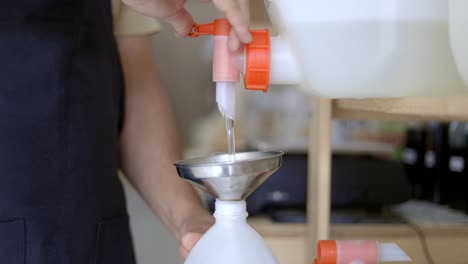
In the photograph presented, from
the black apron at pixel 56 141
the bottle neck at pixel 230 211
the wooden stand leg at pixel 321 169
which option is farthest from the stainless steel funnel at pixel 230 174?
the wooden stand leg at pixel 321 169


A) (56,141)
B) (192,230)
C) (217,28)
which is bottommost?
(192,230)

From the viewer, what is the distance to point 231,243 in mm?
462

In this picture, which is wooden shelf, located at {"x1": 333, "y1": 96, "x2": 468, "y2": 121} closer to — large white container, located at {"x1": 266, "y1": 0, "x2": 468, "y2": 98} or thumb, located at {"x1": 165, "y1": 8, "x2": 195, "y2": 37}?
large white container, located at {"x1": 266, "y1": 0, "x2": 468, "y2": 98}

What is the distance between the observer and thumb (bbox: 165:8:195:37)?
50 centimetres

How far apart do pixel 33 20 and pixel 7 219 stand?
26 centimetres

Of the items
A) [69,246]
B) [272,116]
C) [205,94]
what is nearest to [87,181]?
[69,246]

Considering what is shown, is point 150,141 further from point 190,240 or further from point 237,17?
point 237,17

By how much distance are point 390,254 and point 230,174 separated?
0.15 meters

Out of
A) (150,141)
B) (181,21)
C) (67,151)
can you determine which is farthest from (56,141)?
(181,21)

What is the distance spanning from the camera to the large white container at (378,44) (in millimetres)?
420

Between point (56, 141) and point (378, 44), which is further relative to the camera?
point (56, 141)

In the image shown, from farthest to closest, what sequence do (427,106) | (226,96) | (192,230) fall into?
(192,230) → (226,96) → (427,106)

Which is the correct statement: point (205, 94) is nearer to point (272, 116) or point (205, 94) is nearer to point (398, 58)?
point (272, 116)

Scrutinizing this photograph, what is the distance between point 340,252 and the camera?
0.44m
